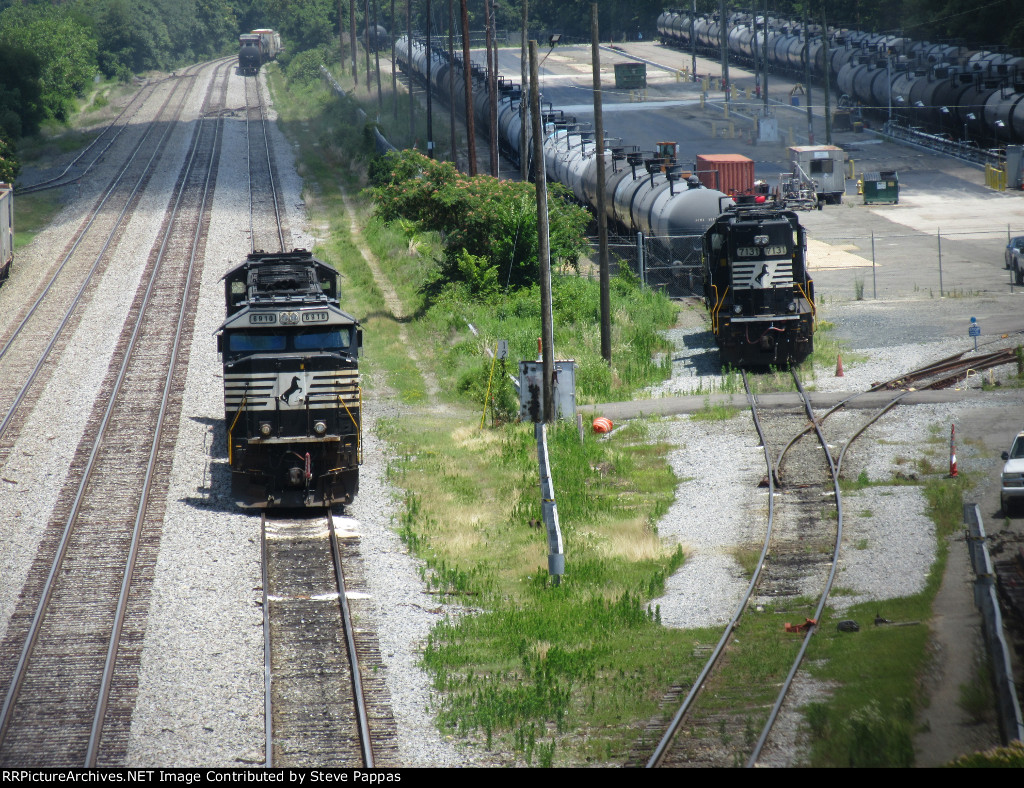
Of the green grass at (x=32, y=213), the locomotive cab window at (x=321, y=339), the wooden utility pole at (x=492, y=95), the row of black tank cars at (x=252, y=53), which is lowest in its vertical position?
the green grass at (x=32, y=213)

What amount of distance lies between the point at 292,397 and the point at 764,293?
1440 cm

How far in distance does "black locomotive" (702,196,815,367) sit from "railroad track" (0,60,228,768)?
Result: 13847 mm

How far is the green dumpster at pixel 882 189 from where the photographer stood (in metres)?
55.7

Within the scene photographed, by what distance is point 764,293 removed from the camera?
28.9 meters

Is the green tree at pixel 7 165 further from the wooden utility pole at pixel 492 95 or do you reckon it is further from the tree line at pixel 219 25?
the wooden utility pole at pixel 492 95

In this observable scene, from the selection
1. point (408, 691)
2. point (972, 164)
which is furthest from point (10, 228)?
point (972, 164)

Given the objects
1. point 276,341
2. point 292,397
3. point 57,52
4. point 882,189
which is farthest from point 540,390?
point 57,52

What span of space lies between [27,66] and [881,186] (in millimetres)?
51014

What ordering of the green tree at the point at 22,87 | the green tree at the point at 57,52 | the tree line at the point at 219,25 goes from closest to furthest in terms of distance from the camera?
the green tree at the point at 22,87 < the tree line at the point at 219,25 < the green tree at the point at 57,52

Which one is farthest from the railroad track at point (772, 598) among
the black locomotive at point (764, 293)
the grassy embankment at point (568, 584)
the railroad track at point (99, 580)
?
the railroad track at point (99, 580)

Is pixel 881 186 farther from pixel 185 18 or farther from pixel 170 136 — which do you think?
pixel 185 18

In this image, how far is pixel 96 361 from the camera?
3023 cm

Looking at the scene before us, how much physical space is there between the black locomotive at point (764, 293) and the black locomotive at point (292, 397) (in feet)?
41.6

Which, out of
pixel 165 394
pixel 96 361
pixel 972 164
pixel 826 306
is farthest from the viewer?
pixel 972 164
